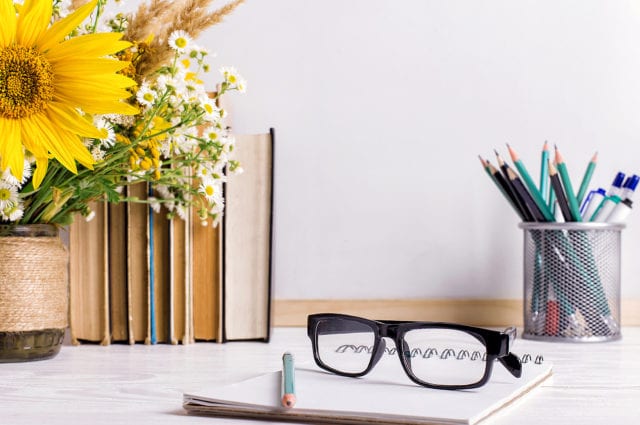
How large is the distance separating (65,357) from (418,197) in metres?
0.52

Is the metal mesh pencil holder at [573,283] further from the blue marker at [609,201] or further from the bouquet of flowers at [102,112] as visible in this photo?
the bouquet of flowers at [102,112]

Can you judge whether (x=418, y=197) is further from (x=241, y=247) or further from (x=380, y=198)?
(x=241, y=247)

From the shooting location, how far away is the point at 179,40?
0.75 metres

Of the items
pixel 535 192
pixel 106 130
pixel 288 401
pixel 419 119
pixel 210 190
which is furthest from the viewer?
pixel 419 119

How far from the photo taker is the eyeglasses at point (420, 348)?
0.58 m

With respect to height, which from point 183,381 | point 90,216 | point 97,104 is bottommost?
point 183,381

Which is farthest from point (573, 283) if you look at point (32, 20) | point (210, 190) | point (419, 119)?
point (32, 20)

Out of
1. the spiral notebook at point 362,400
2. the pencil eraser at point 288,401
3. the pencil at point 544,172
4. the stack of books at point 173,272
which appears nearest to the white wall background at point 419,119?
the pencil at point 544,172

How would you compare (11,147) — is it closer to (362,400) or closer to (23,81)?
(23,81)

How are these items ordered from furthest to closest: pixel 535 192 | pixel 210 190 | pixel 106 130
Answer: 1. pixel 535 192
2. pixel 210 190
3. pixel 106 130

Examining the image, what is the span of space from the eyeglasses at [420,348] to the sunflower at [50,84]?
263 mm

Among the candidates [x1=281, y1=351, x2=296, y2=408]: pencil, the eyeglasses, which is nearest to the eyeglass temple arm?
the eyeglasses

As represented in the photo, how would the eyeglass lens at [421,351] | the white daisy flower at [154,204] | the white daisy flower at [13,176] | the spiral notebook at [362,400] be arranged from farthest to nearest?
the white daisy flower at [154,204] → the white daisy flower at [13,176] → the eyeglass lens at [421,351] → the spiral notebook at [362,400]

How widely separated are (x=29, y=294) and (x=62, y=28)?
27 cm
